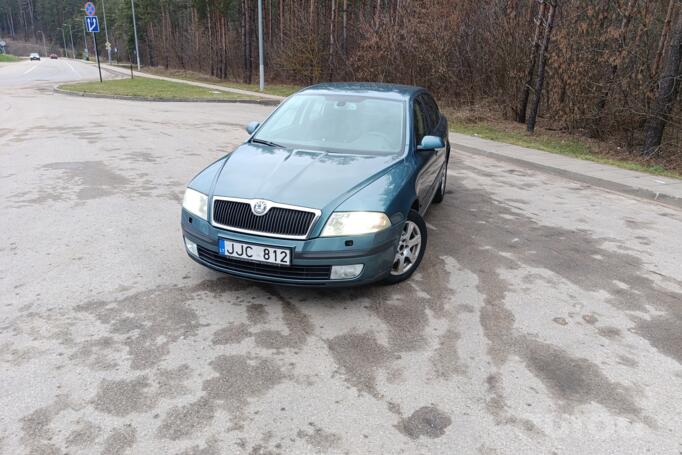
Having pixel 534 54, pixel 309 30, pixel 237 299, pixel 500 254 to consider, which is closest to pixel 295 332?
pixel 237 299

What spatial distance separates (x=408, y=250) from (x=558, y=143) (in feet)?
33.4

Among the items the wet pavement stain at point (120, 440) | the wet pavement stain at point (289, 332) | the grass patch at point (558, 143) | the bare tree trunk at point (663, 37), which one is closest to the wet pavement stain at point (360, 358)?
the wet pavement stain at point (289, 332)

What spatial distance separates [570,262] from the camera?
16.8 feet

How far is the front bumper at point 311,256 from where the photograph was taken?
3674mm

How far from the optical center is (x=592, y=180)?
9141 millimetres

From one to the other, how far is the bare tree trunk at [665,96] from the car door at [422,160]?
7458 mm

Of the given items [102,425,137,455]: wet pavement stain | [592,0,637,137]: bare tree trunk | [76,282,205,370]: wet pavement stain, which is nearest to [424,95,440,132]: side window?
[76,282,205,370]: wet pavement stain

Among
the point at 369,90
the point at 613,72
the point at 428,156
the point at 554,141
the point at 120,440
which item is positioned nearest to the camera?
the point at 120,440

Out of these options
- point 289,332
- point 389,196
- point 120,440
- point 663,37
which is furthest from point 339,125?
point 663,37

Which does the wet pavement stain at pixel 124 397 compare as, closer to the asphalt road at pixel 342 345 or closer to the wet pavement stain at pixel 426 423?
the asphalt road at pixel 342 345

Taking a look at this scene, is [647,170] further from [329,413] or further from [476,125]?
[329,413]

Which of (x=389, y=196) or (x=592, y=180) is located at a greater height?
(x=389, y=196)

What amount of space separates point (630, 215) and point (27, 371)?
7.32 metres

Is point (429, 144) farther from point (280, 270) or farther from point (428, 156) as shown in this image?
point (280, 270)
